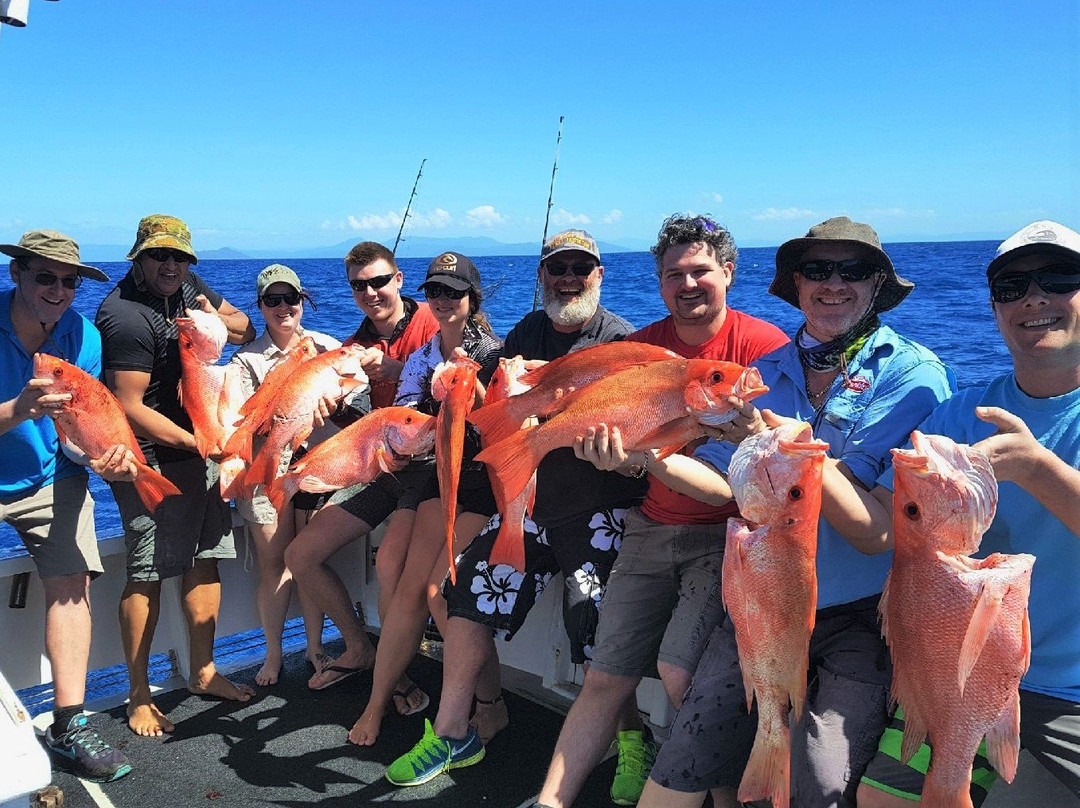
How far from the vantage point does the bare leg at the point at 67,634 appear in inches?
159

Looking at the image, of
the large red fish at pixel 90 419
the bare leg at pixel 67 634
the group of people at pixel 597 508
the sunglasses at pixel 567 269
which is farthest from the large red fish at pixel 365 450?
the bare leg at pixel 67 634

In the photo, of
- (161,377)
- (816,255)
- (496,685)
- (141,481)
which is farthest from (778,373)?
(161,377)

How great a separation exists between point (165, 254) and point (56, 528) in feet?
4.77

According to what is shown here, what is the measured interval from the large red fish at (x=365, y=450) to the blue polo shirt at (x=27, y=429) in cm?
117

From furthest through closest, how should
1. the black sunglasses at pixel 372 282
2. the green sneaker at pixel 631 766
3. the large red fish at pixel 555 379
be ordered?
1. the black sunglasses at pixel 372 282
2. the green sneaker at pixel 631 766
3. the large red fish at pixel 555 379

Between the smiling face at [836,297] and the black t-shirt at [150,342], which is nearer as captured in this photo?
the smiling face at [836,297]

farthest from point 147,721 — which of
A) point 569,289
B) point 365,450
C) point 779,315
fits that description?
point 779,315

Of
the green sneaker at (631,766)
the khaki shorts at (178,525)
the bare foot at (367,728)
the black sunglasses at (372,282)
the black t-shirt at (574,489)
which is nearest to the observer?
the green sneaker at (631,766)

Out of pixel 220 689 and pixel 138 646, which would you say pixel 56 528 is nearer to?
pixel 138 646

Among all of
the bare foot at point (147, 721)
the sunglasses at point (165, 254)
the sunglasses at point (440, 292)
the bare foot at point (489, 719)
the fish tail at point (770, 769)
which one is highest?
the sunglasses at point (165, 254)

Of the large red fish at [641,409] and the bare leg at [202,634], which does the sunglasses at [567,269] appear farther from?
the bare leg at [202,634]

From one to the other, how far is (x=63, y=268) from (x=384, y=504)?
1.92 meters

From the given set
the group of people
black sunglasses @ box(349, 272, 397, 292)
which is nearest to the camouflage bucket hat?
the group of people

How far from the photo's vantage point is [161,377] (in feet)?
14.9
